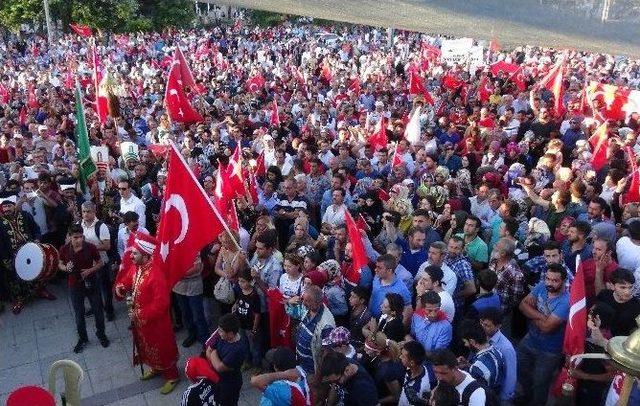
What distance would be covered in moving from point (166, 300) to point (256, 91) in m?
13.1

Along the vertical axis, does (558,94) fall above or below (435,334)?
above

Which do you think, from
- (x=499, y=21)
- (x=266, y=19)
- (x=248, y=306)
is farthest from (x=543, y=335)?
(x=266, y=19)

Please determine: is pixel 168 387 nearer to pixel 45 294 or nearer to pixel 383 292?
pixel 383 292

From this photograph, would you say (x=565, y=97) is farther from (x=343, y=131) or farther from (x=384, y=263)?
(x=384, y=263)

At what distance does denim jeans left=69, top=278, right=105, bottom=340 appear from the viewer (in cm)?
667

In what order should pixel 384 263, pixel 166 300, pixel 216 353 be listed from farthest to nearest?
pixel 166 300, pixel 384 263, pixel 216 353

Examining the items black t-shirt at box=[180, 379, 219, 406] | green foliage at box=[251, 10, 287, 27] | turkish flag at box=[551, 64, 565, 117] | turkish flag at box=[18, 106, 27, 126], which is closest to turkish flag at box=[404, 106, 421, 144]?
turkish flag at box=[551, 64, 565, 117]

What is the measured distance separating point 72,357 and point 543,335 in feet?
16.5

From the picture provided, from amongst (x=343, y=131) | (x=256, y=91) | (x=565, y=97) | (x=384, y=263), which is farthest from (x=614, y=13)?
(x=256, y=91)

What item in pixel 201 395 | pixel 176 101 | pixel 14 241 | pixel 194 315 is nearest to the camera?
pixel 201 395

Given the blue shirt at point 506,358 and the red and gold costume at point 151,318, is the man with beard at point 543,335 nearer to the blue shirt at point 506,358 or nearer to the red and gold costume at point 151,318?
the blue shirt at point 506,358

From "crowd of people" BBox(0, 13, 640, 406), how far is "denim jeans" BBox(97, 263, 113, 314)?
0.10 ft

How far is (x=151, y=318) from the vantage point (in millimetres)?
5941

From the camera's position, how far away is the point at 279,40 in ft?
121
